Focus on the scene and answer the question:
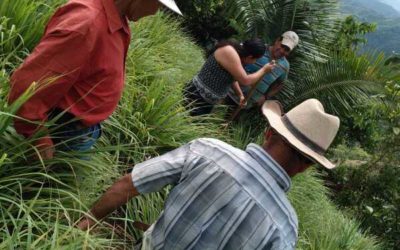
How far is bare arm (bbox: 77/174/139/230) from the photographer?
7.40ft

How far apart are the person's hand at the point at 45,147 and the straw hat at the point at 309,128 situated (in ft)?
3.30

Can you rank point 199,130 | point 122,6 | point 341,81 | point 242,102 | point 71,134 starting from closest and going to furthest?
1. point 122,6
2. point 71,134
3. point 199,130
4. point 242,102
5. point 341,81

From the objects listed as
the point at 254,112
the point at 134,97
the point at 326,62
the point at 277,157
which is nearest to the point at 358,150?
the point at 326,62

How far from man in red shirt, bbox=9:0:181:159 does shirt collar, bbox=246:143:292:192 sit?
2.82 ft

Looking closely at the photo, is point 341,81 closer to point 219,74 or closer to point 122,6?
point 219,74

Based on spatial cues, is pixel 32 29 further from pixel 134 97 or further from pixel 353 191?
pixel 353 191

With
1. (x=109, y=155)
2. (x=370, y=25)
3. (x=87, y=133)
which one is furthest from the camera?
(x=370, y=25)

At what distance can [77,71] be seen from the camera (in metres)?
2.25

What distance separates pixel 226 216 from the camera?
6.71 ft

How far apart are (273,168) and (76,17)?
41.5 inches

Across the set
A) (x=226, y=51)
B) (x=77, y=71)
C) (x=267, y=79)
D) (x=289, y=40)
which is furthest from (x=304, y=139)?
(x=289, y=40)

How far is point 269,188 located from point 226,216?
0.20 m

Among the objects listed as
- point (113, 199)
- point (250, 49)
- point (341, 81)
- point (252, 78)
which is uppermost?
point (113, 199)

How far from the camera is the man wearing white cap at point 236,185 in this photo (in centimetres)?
201
